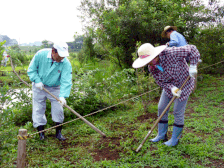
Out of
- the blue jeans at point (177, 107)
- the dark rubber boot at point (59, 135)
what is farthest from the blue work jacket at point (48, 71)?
the blue jeans at point (177, 107)

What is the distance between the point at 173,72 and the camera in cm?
291

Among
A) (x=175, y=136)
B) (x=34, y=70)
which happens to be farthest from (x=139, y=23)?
(x=175, y=136)

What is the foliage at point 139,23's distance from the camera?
261 inches

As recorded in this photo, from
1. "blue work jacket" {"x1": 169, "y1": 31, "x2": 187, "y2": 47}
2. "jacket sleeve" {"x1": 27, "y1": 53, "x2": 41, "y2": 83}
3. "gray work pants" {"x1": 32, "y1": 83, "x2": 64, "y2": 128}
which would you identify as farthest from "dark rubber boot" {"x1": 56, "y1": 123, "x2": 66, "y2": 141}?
"blue work jacket" {"x1": 169, "y1": 31, "x2": 187, "y2": 47}

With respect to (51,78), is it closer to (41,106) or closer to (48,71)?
(48,71)

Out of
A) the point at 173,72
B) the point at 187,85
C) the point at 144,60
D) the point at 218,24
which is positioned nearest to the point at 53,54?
the point at 144,60

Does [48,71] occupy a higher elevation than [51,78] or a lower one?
higher

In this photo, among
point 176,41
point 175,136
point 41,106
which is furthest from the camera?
point 176,41

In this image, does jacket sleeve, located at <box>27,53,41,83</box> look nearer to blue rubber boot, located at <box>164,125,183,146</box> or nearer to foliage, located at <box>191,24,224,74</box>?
blue rubber boot, located at <box>164,125,183,146</box>

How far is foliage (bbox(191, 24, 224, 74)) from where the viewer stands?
7535 mm

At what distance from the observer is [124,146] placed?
334cm

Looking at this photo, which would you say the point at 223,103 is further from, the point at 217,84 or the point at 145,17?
the point at 145,17

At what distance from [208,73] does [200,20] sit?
2174 mm

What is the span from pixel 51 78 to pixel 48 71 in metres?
0.13
